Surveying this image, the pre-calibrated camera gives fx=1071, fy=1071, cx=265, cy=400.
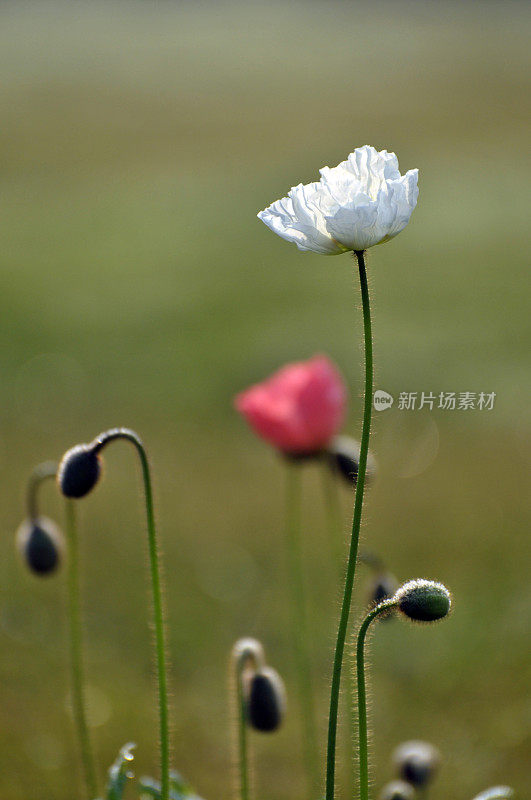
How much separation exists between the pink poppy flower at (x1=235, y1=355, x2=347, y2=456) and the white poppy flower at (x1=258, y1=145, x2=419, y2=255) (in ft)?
2.00

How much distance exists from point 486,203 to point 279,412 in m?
4.11

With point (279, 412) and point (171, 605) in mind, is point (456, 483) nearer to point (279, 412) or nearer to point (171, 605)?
point (171, 605)

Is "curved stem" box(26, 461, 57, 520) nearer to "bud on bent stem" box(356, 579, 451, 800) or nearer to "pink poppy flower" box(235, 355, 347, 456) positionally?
"pink poppy flower" box(235, 355, 347, 456)

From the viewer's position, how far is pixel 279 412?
1.47m

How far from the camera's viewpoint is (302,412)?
149 cm

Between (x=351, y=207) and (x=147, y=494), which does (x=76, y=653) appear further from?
(x=351, y=207)

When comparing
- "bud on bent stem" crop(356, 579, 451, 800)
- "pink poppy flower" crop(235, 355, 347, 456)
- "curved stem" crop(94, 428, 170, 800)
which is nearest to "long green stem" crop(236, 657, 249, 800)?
"curved stem" crop(94, 428, 170, 800)

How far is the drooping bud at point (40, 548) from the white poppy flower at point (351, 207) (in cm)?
59

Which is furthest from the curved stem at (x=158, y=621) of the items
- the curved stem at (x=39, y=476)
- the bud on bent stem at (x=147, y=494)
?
the curved stem at (x=39, y=476)

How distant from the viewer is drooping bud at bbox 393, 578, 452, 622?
0.84m

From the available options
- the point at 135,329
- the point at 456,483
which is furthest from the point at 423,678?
the point at 135,329

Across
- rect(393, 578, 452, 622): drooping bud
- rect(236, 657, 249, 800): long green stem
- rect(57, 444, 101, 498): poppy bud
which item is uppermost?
rect(57, 444, 101, 498): poppy bud

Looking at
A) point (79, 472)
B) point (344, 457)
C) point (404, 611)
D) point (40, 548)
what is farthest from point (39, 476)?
point (404, 611)

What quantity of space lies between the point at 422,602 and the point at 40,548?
1.96 feet
